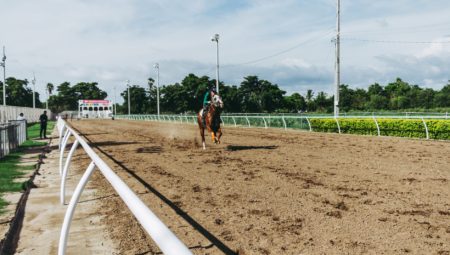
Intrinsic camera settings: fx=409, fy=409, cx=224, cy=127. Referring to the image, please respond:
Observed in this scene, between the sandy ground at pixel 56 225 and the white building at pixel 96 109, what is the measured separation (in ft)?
222

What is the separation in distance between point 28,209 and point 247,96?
286ft

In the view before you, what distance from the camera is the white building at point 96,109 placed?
72.4 m

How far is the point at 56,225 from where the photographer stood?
4.99 m

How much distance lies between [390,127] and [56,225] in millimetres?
17339

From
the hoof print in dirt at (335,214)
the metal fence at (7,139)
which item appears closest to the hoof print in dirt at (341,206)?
the hoof print in dirt at (335,214)

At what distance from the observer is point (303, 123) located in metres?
25.4

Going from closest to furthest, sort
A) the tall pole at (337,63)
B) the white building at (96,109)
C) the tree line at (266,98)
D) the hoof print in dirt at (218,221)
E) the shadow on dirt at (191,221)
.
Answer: the shadow on dirt at (191,221) → the hoof print in dirt at (218,221) → the tall pole at (337,63) → the white building at (96,109) → the tree line at (266,98)

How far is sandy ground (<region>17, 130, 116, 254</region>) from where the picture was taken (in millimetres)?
4160

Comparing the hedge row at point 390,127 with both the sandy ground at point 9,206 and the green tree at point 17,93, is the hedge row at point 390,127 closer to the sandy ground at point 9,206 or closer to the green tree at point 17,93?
the sandy ground at point 9,206

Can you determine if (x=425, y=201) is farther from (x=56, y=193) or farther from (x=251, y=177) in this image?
(x=56, y=193)

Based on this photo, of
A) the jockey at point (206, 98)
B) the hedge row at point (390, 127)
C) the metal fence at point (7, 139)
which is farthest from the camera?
the hedge row at point (390, 127)

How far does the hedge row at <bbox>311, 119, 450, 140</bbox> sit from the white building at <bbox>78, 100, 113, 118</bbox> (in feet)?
183

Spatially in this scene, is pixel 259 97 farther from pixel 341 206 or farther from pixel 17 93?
pixel 341 206

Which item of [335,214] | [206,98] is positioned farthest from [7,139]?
[335,214]
